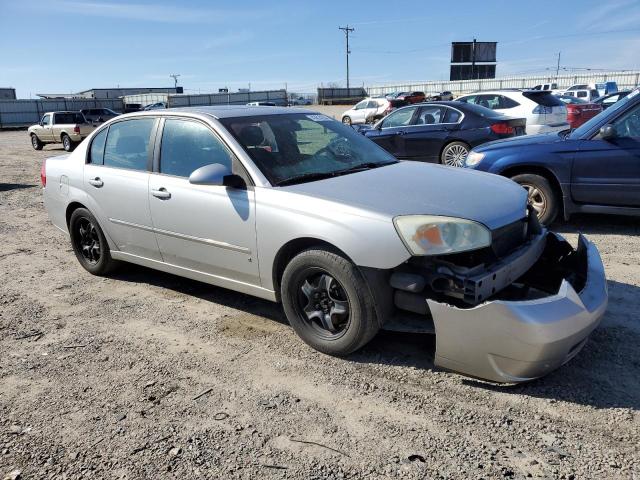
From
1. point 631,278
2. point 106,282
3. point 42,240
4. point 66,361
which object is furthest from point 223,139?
point 42,240

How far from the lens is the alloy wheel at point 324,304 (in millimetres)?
3426

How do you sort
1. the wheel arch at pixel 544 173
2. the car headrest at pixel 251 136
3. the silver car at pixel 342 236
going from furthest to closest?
the wheel arch at pixel 544 173 → the car headrest at pixel 251 136 → the silver car at pixel 342 236

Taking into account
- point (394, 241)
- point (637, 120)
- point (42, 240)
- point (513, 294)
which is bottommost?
point (42, 240)

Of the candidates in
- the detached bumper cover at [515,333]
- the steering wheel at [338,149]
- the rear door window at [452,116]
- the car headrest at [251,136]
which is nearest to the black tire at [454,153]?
the rear door window at [452,116]

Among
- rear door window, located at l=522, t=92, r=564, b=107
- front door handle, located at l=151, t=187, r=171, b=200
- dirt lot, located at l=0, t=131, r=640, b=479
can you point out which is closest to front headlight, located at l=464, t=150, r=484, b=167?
dirt lot, located at l=0, t=131, r=640, b=479

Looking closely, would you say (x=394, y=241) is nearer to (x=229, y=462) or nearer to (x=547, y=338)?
(x=547, y=338)

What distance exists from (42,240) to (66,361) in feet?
13.0

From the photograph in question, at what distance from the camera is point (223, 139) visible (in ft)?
13.1

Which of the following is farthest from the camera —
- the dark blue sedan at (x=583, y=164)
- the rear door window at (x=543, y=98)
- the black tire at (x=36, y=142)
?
the black tire at (x=36, y=142)

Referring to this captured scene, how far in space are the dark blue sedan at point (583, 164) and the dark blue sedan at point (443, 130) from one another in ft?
10.1

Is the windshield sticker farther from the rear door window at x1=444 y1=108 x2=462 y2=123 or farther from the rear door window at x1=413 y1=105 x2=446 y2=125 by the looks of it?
the rear door window at x1=413 y1=105 x2=446 y2=125

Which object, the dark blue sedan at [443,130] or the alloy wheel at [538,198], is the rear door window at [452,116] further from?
the alloy wheel at [538,198]

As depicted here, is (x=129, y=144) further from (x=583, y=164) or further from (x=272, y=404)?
(x=583, y=164)

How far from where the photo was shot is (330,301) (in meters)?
3.50
